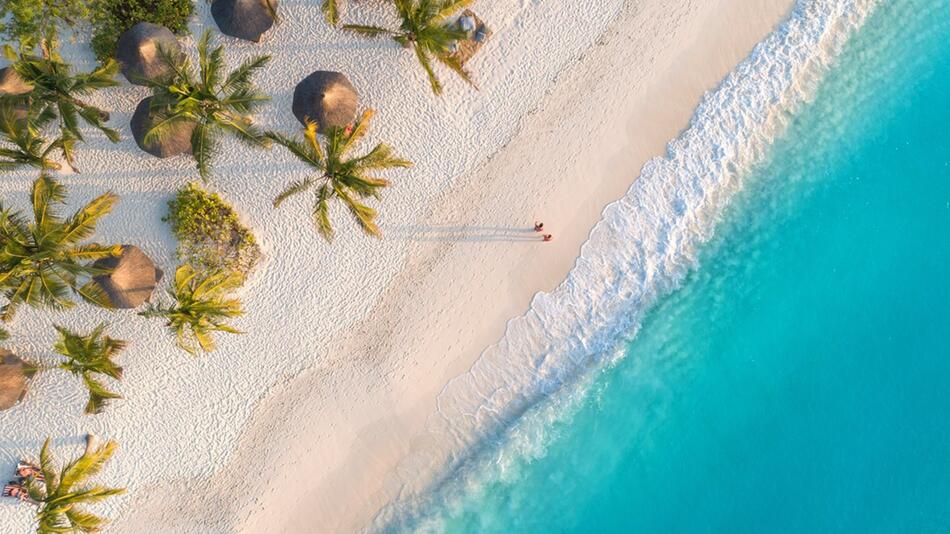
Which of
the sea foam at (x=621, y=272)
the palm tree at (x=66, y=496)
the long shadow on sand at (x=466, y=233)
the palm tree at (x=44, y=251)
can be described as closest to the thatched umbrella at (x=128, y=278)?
the palm tree at (x=44, y=251)

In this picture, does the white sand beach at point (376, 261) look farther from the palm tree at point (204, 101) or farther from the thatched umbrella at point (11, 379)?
the palm tree at point (204, 101)

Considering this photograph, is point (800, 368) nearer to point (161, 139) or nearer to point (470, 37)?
point (470, 37)

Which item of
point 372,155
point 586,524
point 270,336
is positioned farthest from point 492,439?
point 372,155

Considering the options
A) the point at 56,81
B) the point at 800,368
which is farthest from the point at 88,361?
the point at 800,368

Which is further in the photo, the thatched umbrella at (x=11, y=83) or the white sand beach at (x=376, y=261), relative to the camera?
the white sand beach at (x=376, y=261)

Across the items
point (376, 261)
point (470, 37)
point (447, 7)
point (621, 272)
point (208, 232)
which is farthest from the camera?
point (621, 272)
